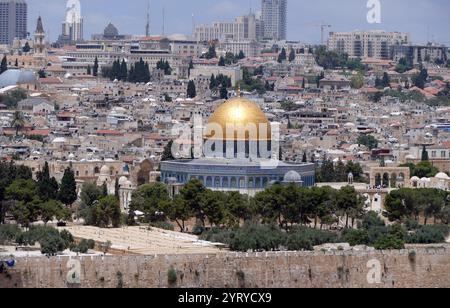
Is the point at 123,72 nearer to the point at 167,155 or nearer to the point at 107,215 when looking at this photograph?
the point at 167,155

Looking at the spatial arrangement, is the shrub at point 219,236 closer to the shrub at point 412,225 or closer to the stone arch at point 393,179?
the shrub at point 412,225

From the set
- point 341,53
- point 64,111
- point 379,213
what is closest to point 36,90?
point 64,111

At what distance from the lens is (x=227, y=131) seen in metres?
50.1

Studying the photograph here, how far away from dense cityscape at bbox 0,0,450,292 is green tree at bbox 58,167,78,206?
1.6 inches

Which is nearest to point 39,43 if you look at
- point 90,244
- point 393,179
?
point 393,179

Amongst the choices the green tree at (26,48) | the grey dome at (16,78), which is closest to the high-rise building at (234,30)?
the green tree at (26,48)

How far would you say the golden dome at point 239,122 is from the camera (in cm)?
5019

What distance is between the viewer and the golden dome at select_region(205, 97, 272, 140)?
50188 millimetres

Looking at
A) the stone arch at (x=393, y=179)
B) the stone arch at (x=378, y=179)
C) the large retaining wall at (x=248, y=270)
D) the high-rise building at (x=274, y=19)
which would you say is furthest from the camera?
the high-rise building at (x=274, y=19)

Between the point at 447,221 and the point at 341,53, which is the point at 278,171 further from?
the point at 341,53

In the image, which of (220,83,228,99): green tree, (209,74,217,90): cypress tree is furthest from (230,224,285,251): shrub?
(209,74,217,90): cypress tree

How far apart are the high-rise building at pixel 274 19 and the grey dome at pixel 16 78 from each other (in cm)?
2796

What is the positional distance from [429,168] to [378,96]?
123ft

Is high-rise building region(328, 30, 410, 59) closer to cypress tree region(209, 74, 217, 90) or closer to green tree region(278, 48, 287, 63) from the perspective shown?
green tree region(278, 48, 287, 63)
